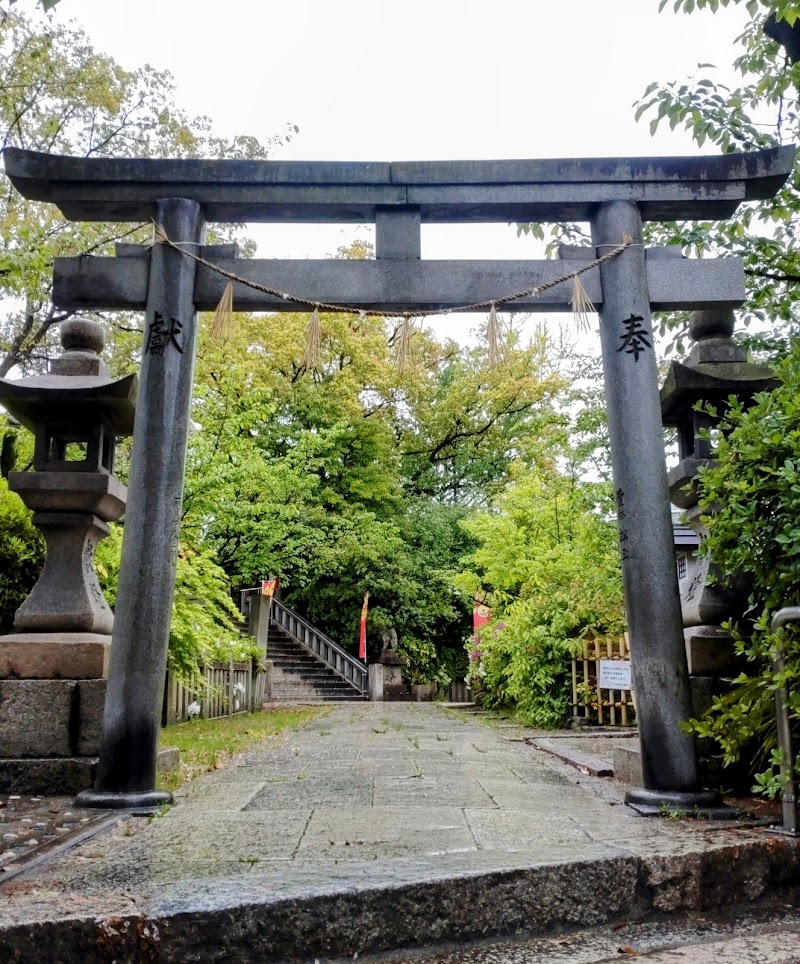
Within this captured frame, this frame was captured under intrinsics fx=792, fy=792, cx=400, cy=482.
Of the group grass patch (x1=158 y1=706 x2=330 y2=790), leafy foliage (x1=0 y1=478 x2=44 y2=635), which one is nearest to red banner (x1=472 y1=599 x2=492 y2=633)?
grass patch (x1=158 y1=706 x2=330 y2=790)

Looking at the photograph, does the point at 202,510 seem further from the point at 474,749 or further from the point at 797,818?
the point at 797,818

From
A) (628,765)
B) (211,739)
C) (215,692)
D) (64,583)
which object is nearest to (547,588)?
(215,692)

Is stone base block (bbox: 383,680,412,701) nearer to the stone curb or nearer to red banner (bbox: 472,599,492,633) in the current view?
red banner (bbox: 472,599,492,633)

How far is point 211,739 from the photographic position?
29.6 feet

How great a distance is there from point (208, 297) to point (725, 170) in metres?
3.39

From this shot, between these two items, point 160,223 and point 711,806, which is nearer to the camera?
point 711,806

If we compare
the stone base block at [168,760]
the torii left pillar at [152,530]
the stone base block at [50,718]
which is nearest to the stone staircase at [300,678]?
the stone base block at [168,760]

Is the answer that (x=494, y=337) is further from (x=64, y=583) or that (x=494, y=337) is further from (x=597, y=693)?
(x=597, y=693)

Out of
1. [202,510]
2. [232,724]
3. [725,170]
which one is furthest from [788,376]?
[232,724]

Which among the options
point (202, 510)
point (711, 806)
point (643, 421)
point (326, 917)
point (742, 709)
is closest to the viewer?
point (326, 917)

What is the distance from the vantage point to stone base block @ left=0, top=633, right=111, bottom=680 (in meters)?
4.95

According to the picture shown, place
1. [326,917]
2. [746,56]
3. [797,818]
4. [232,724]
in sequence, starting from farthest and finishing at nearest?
[232,724] → [746,56] → [797,818] → [326,917]

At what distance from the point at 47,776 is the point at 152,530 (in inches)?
64.4

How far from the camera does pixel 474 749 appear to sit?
782 centimetres
